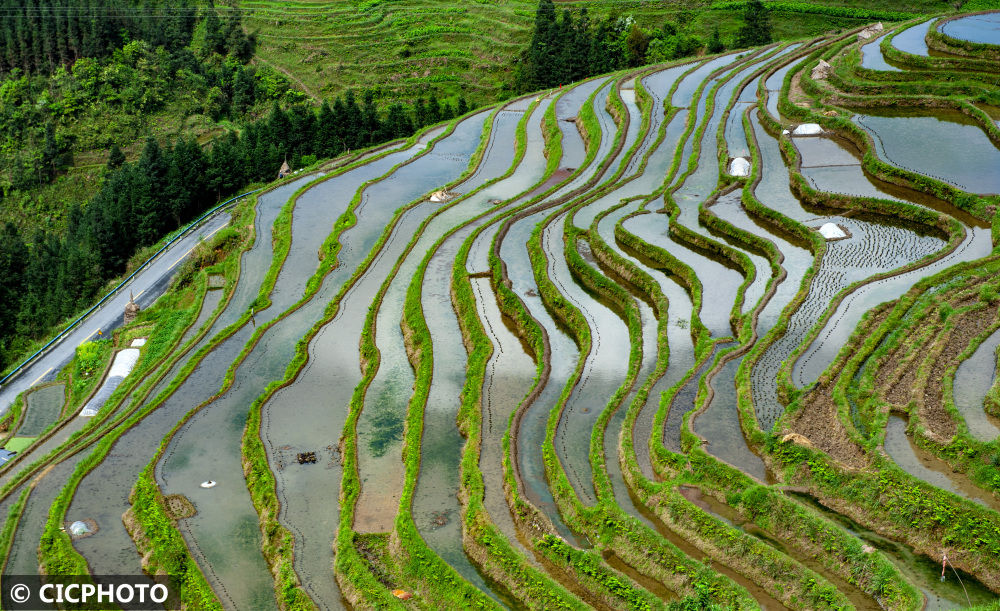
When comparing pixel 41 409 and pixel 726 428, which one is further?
pixel 41 409

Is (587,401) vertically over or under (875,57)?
under

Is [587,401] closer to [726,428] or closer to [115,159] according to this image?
[726,428]

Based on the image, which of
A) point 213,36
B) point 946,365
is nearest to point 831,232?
point 946,365

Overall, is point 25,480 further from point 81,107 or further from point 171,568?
point 81,107

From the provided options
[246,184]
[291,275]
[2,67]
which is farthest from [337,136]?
[2,67]

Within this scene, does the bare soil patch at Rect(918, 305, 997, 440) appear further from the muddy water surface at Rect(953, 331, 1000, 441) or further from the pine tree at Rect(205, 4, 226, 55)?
the pine tree at Rect(205, 4, 226, 55)
